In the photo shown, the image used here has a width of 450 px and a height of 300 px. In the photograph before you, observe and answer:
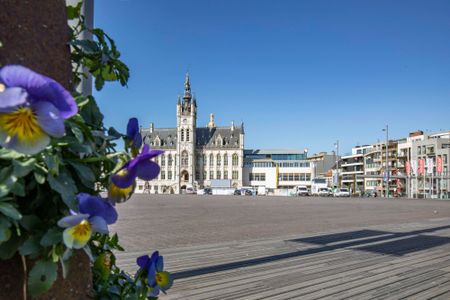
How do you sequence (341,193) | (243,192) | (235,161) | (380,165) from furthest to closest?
1. (235,161)
2. (380,165)
3. (243,192)
4. (341,193)

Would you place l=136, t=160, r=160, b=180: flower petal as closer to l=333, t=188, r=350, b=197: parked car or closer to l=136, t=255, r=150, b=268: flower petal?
l=136, t=255, r=150, b=268: flower petal

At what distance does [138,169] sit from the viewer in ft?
2.60

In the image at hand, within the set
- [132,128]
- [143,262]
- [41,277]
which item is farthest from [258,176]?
[41,277]

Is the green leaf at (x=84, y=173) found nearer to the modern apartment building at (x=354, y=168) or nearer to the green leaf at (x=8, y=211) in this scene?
the green leaf at (x=8, y=211)

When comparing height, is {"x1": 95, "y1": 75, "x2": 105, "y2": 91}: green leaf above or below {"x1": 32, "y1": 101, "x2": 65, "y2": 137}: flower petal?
above

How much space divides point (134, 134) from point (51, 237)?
0.35 m

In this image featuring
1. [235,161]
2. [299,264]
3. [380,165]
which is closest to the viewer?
[299,264]

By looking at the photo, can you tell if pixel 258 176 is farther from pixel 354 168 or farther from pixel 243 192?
pixel 354 168

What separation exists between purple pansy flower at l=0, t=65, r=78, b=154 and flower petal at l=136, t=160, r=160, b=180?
181 millimetres

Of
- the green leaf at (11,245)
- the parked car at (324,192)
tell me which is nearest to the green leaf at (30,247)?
the green leaf at (11,245)

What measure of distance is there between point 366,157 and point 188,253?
332 ft

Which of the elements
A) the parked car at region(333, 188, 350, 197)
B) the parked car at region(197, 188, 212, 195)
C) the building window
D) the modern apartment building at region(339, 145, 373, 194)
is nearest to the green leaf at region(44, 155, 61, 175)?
the parked car at region(333, 188, 350, 197)

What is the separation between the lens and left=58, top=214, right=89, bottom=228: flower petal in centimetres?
69

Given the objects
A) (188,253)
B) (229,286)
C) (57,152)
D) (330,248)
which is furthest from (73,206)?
(330,248)
